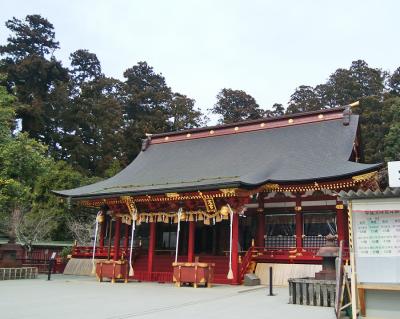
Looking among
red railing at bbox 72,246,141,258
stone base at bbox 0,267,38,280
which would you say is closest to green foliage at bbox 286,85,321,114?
red railing at bbox 72,246,141,258

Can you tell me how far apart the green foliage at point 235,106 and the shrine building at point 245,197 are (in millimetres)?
29164

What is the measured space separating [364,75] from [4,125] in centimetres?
4490

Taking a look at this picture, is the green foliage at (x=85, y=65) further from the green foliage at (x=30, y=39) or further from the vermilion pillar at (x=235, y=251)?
the vermilion pillar at (x=235, y=251)

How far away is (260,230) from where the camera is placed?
60.0ft

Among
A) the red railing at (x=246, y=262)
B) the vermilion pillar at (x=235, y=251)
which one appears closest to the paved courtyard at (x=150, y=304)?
the vermilion pillar at (x=235, y=251)

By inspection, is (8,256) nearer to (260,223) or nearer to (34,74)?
(260,223)

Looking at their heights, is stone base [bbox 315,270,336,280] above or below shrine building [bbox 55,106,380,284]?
below

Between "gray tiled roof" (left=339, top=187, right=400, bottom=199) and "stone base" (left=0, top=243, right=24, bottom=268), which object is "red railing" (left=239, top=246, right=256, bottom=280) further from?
"stone base" (left=0, top=243, right=24, bottom=268)

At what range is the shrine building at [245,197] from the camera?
15875 millimetres

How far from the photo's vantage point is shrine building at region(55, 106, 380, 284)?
15.9 meters

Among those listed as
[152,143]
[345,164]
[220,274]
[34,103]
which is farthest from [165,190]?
[34,103]

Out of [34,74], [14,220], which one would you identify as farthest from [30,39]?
[14,220]

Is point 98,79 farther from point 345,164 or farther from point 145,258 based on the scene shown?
point 345,164

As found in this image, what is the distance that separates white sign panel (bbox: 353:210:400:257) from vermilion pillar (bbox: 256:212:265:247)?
10771mm
